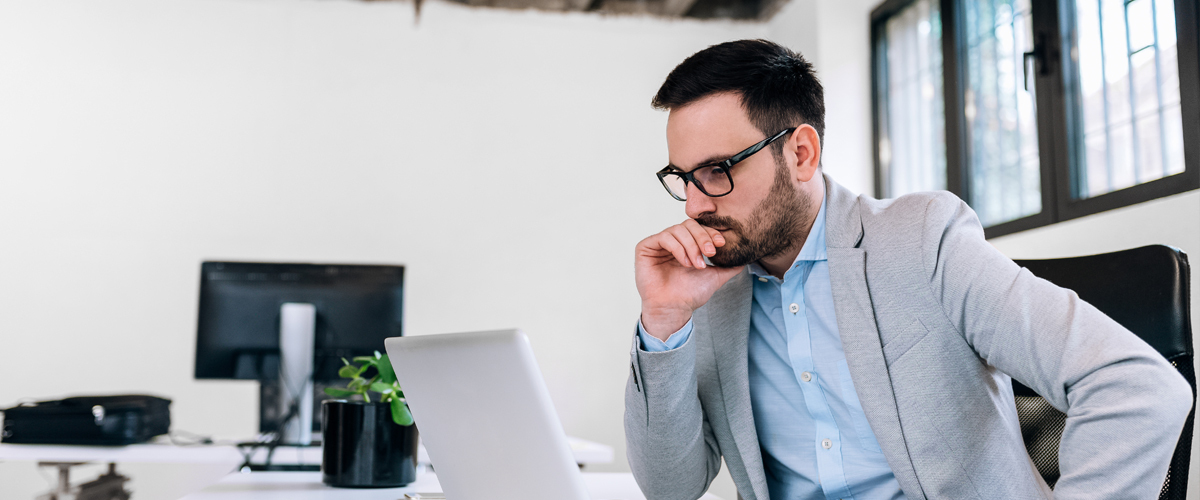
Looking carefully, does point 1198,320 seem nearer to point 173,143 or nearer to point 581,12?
point 581,12

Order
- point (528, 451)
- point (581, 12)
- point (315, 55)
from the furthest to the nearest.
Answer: point (581, 12) → point (315, 55) → point (528, 451)

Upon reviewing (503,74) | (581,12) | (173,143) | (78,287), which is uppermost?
(581,12)

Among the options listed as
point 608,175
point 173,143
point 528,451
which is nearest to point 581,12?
point 608,175

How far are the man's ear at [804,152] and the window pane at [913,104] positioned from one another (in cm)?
228

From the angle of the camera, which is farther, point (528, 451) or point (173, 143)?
point (173, 143)

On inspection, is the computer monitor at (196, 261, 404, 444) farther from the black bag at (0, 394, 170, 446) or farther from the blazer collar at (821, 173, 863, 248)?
the blazer collar at (821, 173, 863, 248)

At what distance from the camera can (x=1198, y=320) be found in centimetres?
193

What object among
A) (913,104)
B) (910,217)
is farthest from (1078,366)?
(913,104)

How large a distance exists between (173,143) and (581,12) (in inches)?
Answer: 78.1

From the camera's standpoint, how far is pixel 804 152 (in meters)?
1.23

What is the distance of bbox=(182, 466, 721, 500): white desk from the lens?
4.29ft

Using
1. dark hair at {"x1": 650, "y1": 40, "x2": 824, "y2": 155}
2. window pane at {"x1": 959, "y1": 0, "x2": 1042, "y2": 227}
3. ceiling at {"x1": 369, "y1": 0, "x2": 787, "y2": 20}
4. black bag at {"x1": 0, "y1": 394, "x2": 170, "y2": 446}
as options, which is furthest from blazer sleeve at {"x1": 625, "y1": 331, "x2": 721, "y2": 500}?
ceiling at {"x1": 369, "y1": 0, "x2": 787, "y2": 20}

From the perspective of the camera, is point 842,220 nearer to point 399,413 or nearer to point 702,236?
point 702,236

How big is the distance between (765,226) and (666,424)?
0.31 m
